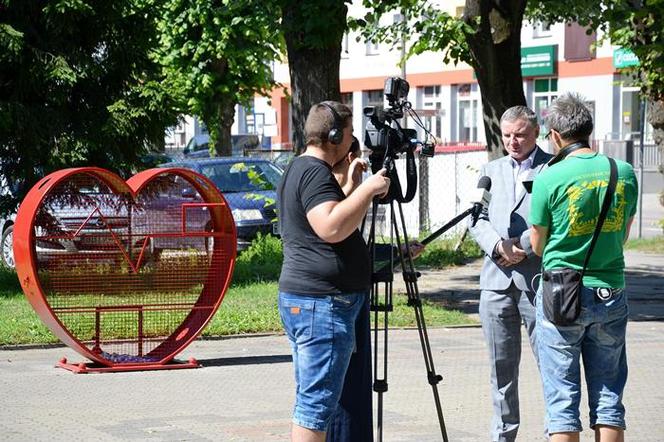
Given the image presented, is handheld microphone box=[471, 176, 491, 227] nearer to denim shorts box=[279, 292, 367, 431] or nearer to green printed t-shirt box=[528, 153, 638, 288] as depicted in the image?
green printed t-shirt box=[528, 153, 638, 288]

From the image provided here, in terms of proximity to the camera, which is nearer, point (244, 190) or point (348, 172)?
point (348, 172)

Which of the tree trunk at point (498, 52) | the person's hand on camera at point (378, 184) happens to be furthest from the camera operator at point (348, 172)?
the tree trunk at point (498, 52)

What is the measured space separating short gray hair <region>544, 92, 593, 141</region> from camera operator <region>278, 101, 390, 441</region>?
33.0 inches

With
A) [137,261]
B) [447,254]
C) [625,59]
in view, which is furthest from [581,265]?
[625,59]

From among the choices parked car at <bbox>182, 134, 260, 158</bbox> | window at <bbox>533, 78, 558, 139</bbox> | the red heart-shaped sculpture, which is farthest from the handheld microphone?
window at <bbox>533, 78, 558, 139</bbox>

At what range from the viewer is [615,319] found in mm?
5512

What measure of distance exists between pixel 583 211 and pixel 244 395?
3880 millimetres

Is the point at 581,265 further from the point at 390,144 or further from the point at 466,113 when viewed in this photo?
the point at 466,113

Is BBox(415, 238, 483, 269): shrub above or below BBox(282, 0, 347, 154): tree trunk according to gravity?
below

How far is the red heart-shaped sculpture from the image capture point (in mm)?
9922

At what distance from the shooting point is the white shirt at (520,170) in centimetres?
640

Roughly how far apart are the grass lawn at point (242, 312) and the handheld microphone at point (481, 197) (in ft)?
15.7

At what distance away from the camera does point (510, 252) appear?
6.19m

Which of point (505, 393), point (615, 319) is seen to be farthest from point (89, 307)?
point (615, 319)
